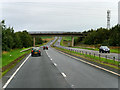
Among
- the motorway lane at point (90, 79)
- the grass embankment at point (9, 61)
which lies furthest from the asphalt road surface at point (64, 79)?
the grass embankment at point (9, 61)

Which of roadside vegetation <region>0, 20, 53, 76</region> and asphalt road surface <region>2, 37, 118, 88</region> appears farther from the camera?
roadside vegetation <region>0, 20, 53, 76</region>

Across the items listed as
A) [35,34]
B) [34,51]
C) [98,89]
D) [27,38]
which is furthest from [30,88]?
[35,34]

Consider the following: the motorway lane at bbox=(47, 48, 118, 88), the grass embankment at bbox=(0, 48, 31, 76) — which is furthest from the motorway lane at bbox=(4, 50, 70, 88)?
the grass embankment at bbox=(0, 48, 31, 76)

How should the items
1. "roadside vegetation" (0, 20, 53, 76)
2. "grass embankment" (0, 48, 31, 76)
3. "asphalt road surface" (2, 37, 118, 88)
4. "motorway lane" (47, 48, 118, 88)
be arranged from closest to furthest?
1. "motorway lane" (47, 48, 118, 88)
2. "asphalt road surface" (2, 37, 118, 88)
3. "grass embankment" (0, 48, 31, 76)
4. "roadside vegetation" (0, 20, 53, 76)

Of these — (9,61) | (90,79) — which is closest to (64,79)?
(90,79)

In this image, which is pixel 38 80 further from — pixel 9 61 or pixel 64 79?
pixel 9 61

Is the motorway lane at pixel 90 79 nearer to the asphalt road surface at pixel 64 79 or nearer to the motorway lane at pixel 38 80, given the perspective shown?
the asphalt road surface at pixel 64 79

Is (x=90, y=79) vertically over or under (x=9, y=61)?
over

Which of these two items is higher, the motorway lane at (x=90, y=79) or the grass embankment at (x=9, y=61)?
the motorway lane at (x=90, y=79)

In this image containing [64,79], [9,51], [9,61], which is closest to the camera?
[64,79]

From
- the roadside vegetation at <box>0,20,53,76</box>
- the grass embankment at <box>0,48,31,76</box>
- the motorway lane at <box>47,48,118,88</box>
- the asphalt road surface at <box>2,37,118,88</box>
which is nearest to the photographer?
the motorway lane at <box>47,48,118,88</box>

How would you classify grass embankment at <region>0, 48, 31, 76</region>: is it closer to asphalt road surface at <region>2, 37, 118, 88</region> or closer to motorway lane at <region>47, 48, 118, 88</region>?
asphalt road surface at <region>2, 37, 118, 88</region>

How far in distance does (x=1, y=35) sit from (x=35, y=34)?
256 feet

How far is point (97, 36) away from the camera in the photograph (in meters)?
102
